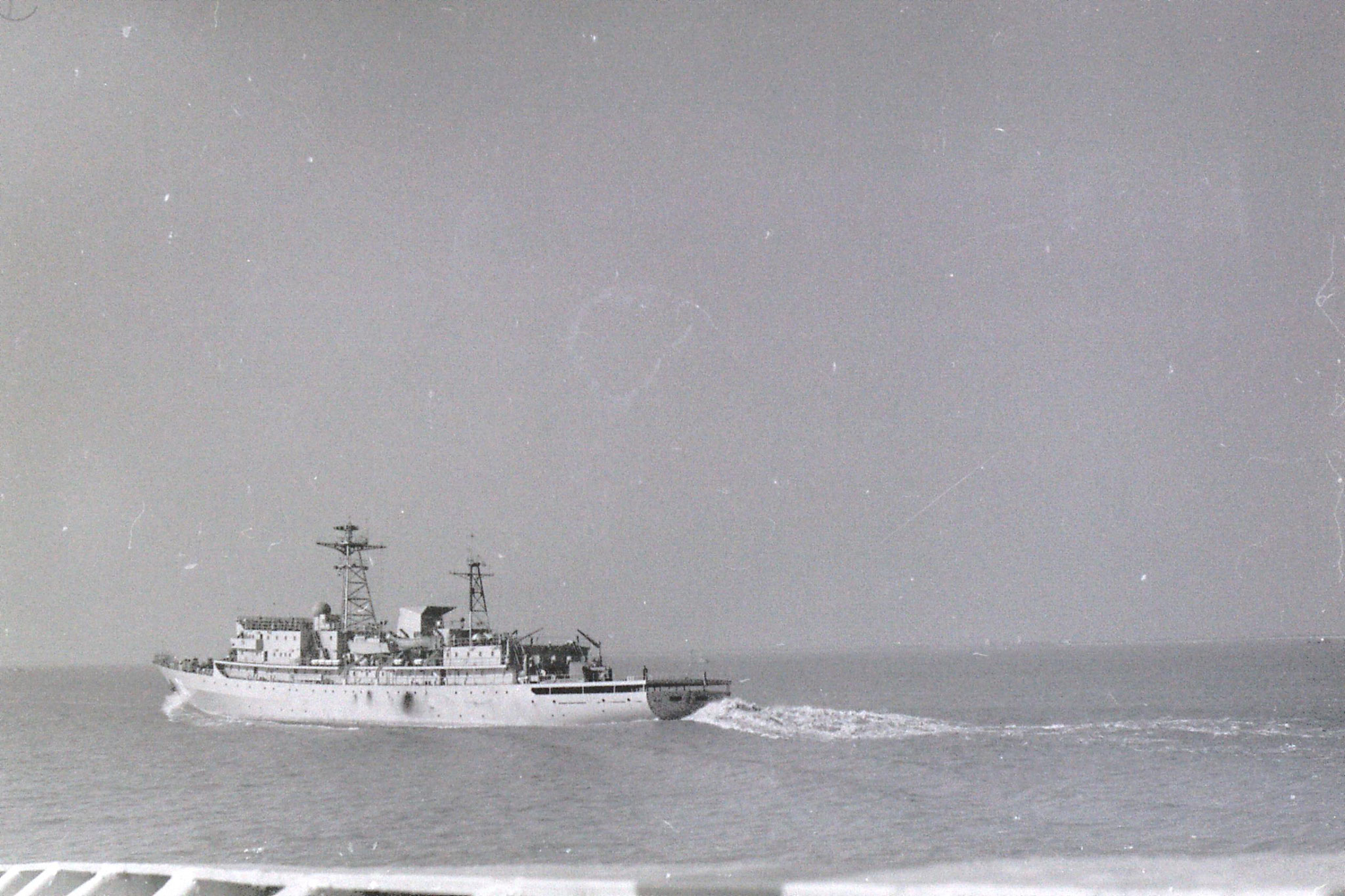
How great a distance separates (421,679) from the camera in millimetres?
63219

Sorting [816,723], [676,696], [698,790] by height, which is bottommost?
[816,723]

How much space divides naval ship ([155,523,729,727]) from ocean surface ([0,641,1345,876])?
172 cm

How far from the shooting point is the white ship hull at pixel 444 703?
198 ft

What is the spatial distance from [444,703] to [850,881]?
62.3 m

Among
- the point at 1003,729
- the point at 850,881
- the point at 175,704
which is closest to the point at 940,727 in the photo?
the point at 1003,729

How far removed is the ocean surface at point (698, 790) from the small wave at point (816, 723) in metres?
0.33

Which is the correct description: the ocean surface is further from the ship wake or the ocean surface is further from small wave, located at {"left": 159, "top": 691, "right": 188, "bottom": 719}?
small wave, located at {"left": 159, "top": 691, "right": 188, "bottom": 719}

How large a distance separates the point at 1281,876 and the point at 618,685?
58971 millimetres

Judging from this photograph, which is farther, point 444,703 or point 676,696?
point 676,696

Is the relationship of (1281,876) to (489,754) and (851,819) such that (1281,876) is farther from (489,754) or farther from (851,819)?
(489,754)

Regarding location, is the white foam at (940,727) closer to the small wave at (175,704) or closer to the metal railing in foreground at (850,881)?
the small wave at (175,704)

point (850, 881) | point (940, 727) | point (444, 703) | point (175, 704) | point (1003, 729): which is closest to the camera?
point (850, 881)

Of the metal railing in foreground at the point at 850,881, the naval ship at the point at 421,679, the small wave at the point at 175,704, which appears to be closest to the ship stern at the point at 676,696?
the naval ship at the point at 421,679

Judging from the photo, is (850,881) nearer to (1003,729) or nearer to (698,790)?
(698,790)
